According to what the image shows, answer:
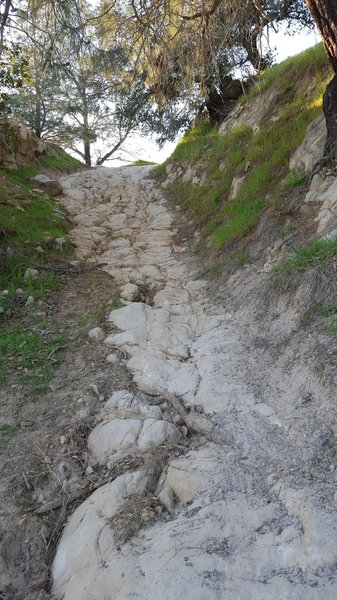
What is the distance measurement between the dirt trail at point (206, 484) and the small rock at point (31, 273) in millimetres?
2239

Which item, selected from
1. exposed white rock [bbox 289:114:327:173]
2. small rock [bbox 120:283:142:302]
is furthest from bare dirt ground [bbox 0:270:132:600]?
exposed white rock [bbox 289:114:327:173]

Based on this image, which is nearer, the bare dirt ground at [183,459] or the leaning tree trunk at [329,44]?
the bare dirt ground at [183,459]

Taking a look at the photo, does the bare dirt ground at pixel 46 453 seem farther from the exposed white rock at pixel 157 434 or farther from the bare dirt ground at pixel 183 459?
the exposed white rock at pixel 157 434

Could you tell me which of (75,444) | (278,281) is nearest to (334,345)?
(278,281)

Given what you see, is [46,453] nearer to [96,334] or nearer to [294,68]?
[96,334]

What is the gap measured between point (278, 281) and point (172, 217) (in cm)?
579

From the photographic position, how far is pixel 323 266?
3.84 m

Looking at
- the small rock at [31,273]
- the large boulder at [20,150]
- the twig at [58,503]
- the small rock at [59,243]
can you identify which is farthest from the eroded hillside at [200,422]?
the large boulder at [20,150]

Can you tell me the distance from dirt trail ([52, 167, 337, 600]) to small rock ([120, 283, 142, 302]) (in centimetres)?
109

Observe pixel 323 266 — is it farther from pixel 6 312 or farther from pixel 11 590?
pixel 6 312

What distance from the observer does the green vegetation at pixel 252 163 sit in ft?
21.9

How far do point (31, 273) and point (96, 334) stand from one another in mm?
2123

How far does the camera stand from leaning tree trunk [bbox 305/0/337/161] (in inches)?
188

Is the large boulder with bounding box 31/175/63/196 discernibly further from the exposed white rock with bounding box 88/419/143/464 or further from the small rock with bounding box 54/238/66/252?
the exposed white rock with bounding box 88/419/143/464
